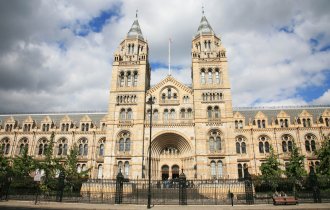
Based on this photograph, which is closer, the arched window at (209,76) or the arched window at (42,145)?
the arched window at (209,76)

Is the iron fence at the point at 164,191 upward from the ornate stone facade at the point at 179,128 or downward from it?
downward

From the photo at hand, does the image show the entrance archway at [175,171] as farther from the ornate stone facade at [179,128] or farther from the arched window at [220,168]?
the arched window at [220,168]

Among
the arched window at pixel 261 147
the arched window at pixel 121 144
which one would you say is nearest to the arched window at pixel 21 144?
the arched window at pixel 121 144

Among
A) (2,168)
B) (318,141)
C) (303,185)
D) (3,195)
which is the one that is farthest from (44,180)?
(318,141)

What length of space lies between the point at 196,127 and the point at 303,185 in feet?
52.6

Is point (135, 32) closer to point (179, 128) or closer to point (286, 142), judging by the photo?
point (179, 128)

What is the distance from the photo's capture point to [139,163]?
36375mm

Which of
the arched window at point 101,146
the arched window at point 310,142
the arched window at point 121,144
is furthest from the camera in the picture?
the arched window at point 101,146

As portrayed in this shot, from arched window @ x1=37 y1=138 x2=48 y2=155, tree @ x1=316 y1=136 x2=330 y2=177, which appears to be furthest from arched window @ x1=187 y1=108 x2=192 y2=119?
arched window @ x1=37 y1=138 x2=48 y2=155

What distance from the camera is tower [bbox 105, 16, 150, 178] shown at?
1463 inches

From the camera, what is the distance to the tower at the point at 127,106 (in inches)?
1463

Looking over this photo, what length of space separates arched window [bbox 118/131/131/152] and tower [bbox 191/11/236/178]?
10609 mm

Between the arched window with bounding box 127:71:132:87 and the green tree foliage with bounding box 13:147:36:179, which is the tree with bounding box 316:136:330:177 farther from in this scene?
the green tree foliage with bounding box 13:147:36:179

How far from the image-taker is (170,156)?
131 ft
